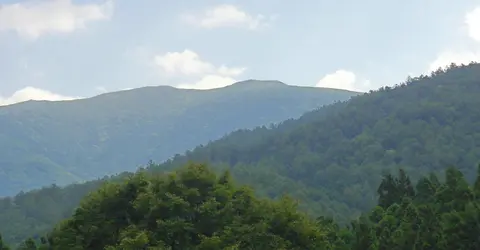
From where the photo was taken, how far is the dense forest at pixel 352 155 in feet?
425

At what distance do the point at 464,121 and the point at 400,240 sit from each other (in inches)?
5110

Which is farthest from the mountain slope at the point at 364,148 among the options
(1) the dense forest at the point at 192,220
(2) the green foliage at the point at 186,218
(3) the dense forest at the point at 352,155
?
(2) the green foliage at the point at 186,218

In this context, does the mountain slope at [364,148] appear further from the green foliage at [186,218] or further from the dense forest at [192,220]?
the green foliage at [186,218]

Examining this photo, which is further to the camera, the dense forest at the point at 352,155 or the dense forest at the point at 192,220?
the dense forest at the point at 352,155

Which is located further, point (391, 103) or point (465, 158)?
point (391, 103)

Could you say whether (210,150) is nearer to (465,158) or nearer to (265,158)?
(265,158)

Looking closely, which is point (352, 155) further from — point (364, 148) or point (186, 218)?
point (186, 218)

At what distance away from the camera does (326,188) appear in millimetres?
137125

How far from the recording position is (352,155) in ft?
504

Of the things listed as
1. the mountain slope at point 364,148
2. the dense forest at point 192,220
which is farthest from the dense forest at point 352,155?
the dense forest at point 192,220

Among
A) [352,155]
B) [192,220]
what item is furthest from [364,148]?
[192,220]

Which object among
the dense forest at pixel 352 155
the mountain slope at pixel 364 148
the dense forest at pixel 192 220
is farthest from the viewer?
the mountain slope at pixel 364 148

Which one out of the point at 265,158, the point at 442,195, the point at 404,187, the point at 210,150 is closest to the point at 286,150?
the point at 265,158

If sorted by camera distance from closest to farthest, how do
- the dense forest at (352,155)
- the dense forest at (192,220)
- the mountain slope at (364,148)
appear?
the dense forest at (192,220) → the dense forest at (352,155) → the mountain slope at (364,148)
